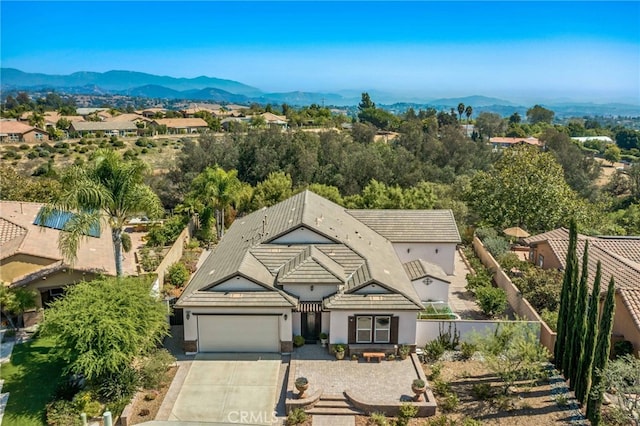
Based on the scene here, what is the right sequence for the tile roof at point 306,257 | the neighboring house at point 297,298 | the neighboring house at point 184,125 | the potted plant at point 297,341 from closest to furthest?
the neighboring house at point 297,298 → the tile roof at point 306,257 → the potted plant at point 297,341 → the neighboring house at point 184,125

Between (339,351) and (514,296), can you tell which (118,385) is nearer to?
(339,351)

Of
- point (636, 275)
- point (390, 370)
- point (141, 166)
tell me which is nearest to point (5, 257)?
point (141, 166)

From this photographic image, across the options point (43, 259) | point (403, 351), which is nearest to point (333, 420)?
point (403, 351)

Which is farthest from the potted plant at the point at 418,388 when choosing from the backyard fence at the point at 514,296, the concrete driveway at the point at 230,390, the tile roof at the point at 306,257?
the backyard fence at the point at 514,296

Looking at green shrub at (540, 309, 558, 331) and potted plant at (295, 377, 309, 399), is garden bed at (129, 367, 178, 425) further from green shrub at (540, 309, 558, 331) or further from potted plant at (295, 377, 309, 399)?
green shrub at (540, 309, 558, 331)

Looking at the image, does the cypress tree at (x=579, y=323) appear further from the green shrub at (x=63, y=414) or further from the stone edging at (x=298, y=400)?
the green shrub at (x=63, y=414)
